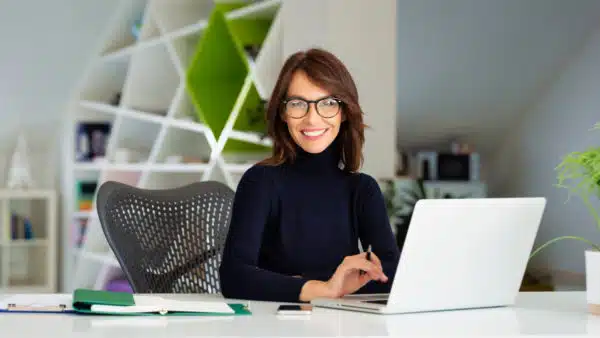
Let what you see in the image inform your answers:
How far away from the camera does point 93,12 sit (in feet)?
21.2

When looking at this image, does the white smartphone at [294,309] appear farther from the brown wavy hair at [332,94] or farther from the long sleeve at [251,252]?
the brown wavy hair at [332,94]

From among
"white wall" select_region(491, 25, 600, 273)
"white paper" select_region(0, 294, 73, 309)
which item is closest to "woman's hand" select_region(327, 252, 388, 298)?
"white paper" select_region(0, 294, 73, 309)

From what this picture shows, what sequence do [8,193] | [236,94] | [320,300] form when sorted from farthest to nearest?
1. [8,193]
2. [236,94]
3. [320,300]

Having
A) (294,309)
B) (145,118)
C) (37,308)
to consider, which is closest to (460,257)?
(294,309)

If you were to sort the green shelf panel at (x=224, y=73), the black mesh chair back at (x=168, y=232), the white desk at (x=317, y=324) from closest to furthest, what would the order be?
1. the white desk at (x=317, y=324)
2. the black mesh chair back at (x=168, y=232)
3. the green shelf panel at (x=224, y=73)

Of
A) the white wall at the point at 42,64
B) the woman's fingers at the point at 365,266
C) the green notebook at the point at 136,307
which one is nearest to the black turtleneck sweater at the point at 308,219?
the woman's fingers at the point at 365,266

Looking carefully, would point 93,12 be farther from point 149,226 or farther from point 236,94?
point 149,226

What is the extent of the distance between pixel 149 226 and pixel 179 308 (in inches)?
37.9

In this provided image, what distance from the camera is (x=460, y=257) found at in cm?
183

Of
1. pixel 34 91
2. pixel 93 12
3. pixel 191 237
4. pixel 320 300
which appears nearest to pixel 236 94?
pixel 93 12

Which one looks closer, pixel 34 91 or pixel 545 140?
pixel 34 91

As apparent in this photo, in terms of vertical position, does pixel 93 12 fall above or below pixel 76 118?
above

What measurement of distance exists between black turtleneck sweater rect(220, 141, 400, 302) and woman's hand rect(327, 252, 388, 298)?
0.21 metres

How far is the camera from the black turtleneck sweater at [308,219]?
225 centimetres
